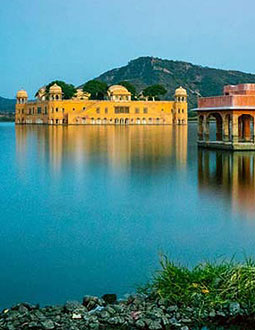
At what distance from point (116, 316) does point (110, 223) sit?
5.16 m

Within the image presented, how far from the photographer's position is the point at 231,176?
19641 millimetres

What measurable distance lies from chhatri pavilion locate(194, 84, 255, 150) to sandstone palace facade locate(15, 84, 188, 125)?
47415mm

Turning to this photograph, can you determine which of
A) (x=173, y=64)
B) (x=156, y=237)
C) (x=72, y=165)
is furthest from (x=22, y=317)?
(x=173, y=64)

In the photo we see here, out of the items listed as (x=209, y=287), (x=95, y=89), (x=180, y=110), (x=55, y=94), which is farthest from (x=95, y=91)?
(x=209, y=287)

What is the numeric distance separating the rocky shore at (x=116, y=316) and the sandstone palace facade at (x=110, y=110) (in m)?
72.5

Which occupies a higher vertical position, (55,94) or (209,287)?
(55,94)

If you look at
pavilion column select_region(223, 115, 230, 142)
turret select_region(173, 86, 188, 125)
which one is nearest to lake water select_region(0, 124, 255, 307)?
pavilion column select_region(223, 115, 230, 142)

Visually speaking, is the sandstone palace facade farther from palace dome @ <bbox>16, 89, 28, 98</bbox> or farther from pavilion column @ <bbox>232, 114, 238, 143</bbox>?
pavilion column @ <bbox>232, 114, 238, 143</bbox>

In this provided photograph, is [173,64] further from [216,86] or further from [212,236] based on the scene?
[212,236]

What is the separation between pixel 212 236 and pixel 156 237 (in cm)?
99

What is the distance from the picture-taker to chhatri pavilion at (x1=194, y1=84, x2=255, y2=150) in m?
28.1

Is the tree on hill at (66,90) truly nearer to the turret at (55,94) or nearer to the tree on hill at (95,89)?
the tree on hill at (95,89)

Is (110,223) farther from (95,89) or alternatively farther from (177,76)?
(177,76)

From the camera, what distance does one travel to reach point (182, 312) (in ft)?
24.1
